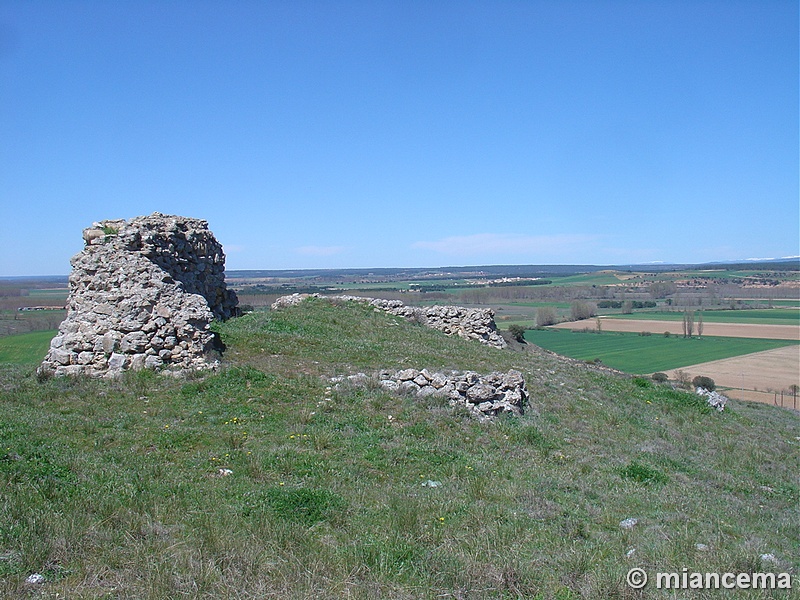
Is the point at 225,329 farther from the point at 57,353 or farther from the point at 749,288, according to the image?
the point at 749,288

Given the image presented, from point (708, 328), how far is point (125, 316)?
6110 centimetres

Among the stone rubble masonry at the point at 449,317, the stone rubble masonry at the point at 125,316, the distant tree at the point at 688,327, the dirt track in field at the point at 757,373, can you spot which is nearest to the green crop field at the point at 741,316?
the distant tree at the point at 688,327

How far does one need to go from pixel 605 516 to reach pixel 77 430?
692cm

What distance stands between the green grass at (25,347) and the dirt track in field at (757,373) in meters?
30.0

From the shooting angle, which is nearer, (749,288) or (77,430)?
(77,430)

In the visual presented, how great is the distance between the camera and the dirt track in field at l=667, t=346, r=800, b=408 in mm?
30281

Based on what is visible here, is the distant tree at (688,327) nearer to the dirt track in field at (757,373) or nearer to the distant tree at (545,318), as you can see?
the dirt track in field at (757,373)

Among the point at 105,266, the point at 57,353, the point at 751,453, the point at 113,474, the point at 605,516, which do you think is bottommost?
the point at 751,453

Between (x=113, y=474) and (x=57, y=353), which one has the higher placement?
(x=57, y=353)

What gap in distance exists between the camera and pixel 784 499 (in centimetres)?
795

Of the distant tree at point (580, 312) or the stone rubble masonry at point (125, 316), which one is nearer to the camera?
the stone rubble masonry at point (125, 316)

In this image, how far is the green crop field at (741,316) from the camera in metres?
63.2

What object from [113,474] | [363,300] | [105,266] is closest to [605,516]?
[113,474]

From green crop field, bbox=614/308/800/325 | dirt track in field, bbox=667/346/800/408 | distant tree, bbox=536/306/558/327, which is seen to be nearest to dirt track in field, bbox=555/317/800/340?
distant tree, bbox=536/306/558/327
